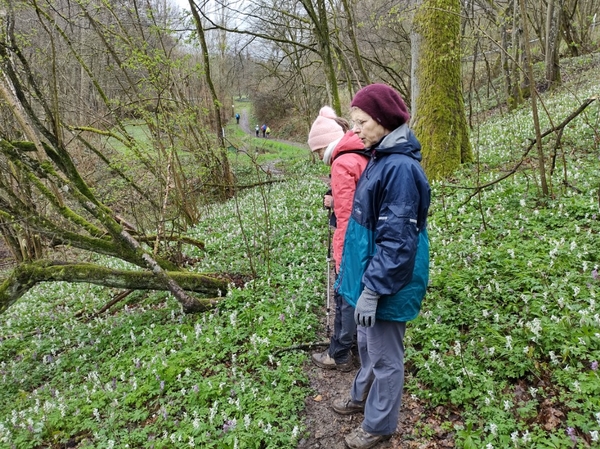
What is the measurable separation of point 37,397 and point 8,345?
2.47 m

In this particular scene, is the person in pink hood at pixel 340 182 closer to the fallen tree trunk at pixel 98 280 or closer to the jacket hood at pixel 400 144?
the jacket hood at pixel 400 144

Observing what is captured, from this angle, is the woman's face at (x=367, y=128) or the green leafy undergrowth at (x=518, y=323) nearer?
the woman's face at (x=367, y=128)

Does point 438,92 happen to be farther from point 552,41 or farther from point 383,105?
point 552,41

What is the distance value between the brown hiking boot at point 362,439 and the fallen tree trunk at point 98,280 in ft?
10.4

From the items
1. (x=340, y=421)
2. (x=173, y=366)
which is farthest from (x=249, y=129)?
(x=340, y=421)

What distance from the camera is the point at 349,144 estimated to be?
11.5ft

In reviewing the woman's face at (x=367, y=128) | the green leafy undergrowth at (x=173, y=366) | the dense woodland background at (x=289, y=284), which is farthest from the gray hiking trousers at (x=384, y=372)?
the woman's face at (x=367, y=128)

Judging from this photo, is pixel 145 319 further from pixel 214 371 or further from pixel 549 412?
pixel 549 412

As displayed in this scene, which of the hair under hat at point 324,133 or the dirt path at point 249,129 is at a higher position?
the dirt path at point 249,129

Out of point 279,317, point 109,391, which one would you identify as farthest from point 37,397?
point 279,317

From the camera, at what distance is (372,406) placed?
3.11 m

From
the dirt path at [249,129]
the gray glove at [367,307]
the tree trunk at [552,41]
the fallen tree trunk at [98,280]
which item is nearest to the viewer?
the gray glove at [367,307]

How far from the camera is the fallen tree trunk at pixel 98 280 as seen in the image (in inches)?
225

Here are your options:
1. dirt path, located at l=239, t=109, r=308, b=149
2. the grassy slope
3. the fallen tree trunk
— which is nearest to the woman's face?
the grassy slope
